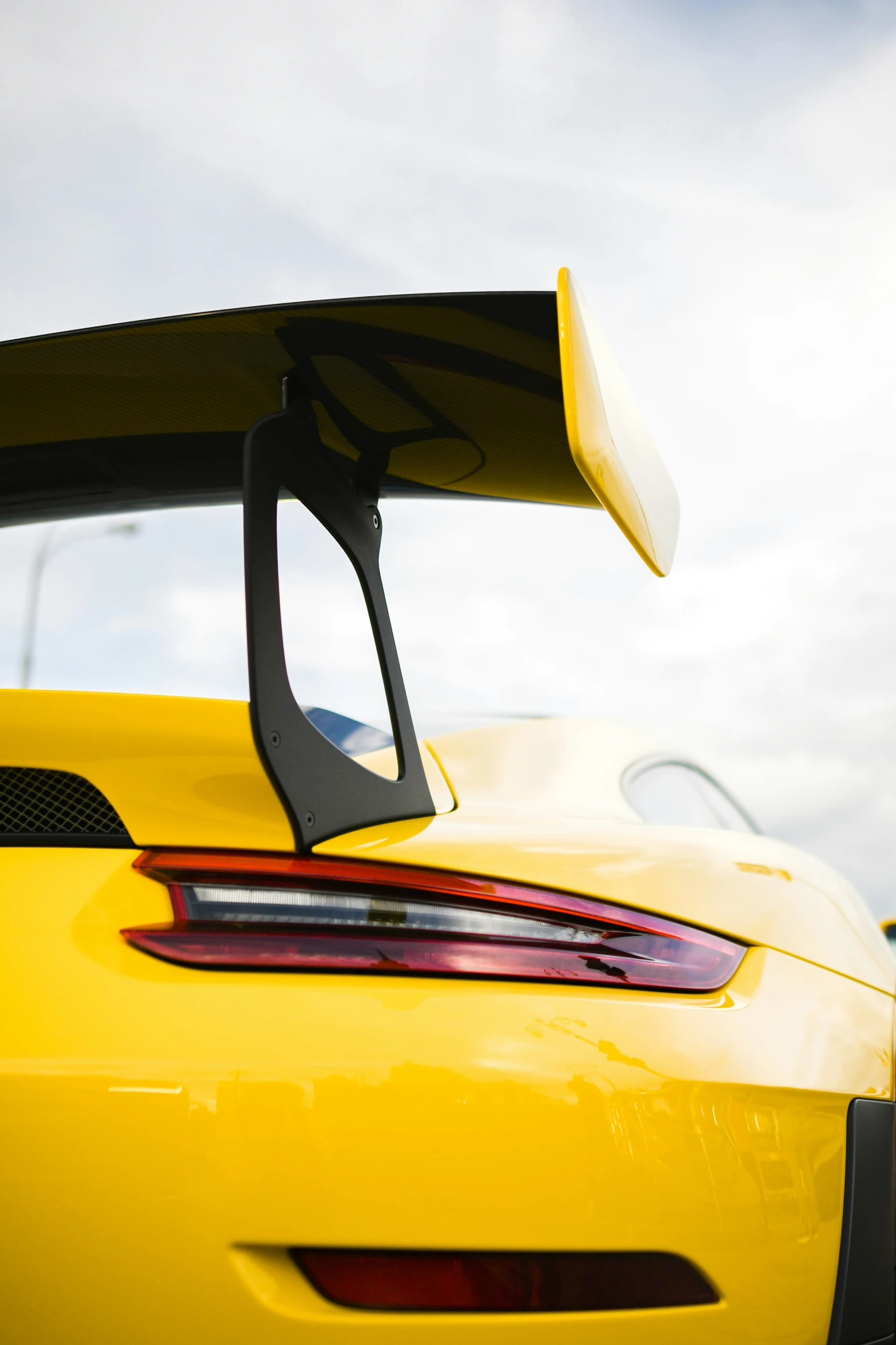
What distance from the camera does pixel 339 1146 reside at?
3.22ft

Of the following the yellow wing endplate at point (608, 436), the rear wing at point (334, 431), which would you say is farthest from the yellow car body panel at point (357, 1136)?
the yellow wing endplate at point (608, 436)

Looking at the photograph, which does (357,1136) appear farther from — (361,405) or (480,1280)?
(361,405)

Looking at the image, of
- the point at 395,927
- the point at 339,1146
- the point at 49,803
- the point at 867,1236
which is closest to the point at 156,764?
the point at 49,803

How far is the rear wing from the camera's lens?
3.84 feet

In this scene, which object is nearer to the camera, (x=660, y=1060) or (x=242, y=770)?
(x=660, y=1060)

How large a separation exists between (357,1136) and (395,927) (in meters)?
0.22

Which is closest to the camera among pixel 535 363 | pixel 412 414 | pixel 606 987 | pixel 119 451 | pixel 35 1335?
pixel 35 1335

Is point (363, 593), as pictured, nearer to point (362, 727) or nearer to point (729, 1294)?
point (362, 727)

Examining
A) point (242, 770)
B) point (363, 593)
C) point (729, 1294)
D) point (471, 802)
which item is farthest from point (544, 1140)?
point (363, 593)

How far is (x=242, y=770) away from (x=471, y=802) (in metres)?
0.53

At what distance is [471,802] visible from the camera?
1.61m

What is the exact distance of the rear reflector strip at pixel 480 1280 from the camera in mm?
1006

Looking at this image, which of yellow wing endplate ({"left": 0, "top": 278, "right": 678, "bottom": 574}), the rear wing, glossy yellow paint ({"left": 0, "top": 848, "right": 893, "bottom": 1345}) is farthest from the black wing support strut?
glossy yellow paint ({"left": 0, "top": 848, "right": 893, "bottom": 1345})

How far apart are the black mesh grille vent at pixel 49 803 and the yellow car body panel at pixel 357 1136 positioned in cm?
8
